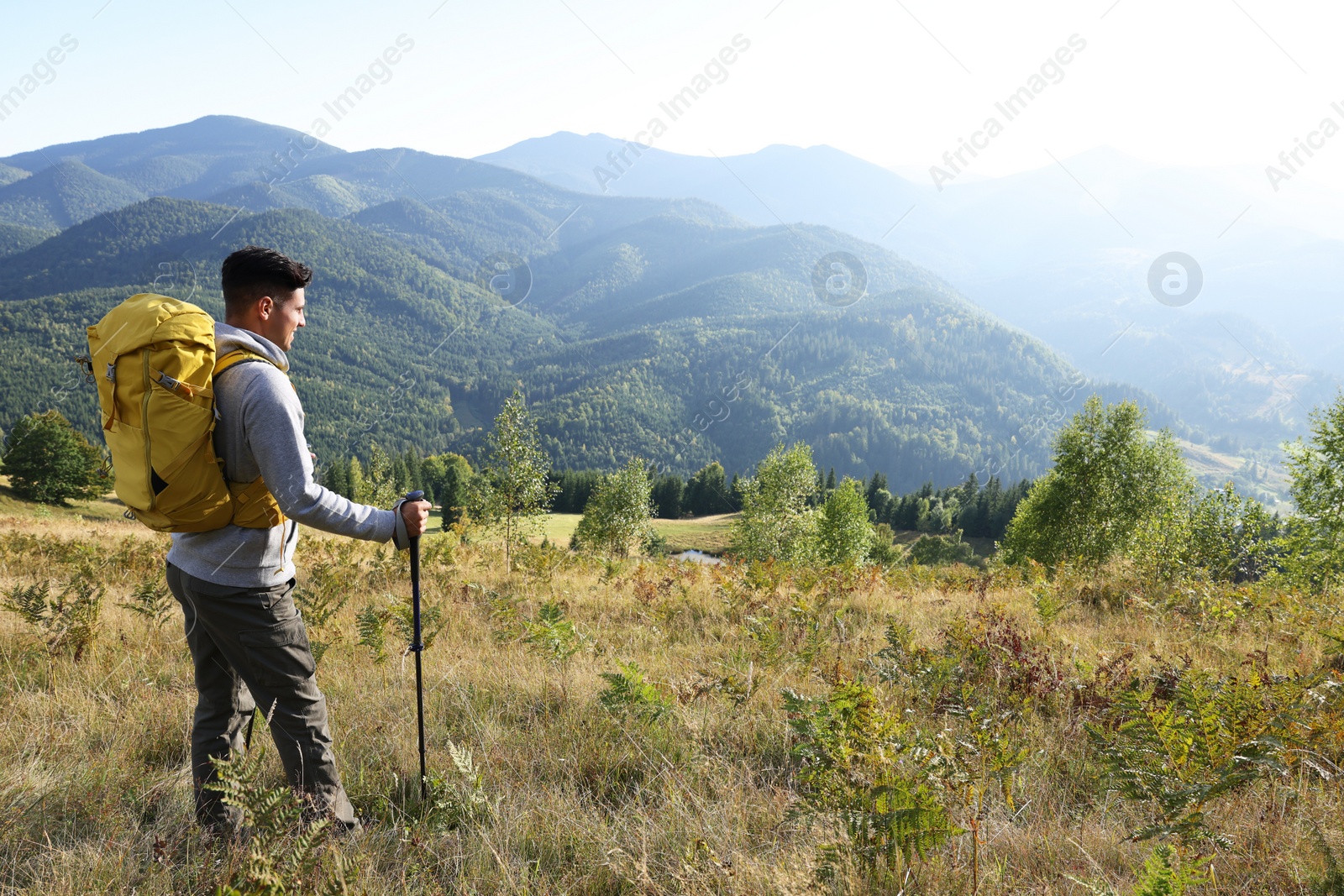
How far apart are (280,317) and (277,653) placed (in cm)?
155

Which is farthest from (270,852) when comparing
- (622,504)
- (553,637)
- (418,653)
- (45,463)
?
(45,463)

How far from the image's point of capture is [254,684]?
2.81m

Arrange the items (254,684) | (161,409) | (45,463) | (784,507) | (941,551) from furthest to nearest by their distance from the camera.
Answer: (941,551) → (45,463) → (784,507) → (254,684) → (161,409)

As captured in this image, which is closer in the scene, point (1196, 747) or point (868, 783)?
point (868, 783)

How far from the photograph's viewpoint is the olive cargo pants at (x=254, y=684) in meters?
2.76

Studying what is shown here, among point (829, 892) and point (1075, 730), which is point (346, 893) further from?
point (1075, 730)

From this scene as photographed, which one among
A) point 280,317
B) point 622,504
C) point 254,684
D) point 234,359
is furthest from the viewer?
point 622,504

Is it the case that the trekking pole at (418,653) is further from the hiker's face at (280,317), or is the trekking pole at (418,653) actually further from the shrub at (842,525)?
the shrub at (842,525)

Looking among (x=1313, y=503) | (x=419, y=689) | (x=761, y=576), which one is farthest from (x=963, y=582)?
(x=1313, y=503)

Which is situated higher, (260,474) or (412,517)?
(260,474)

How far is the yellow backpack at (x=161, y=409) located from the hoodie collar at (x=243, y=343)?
7 cm

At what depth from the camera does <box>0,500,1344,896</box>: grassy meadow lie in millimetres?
2568

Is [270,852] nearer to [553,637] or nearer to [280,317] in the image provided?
[280,317]

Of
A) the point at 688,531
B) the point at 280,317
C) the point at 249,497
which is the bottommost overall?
the point at 688,531
